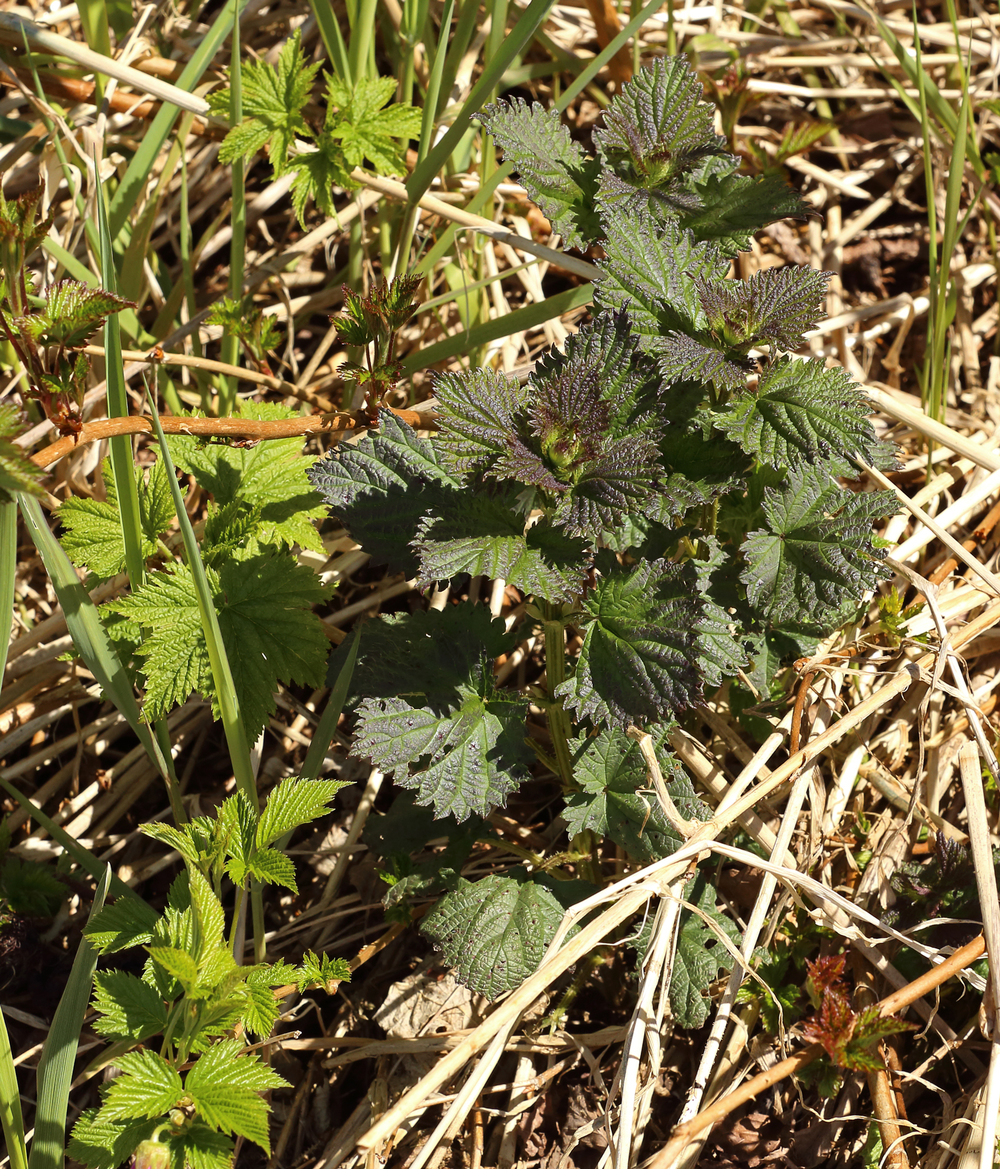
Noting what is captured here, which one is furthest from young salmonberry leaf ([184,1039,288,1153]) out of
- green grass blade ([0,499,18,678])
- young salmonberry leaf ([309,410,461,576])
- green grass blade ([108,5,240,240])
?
green grass blade ([108,5,240,240])

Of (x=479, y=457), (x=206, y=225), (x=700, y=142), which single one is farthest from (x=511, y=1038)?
(x=206, y=225)

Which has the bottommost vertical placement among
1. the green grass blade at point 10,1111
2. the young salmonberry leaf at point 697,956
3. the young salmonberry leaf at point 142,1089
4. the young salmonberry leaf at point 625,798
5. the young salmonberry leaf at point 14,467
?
the young salmonberry leaf at point 697,956

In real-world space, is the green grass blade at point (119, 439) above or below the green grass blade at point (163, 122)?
below

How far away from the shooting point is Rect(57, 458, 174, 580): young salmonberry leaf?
6.56 feet

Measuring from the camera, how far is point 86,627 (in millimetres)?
1858

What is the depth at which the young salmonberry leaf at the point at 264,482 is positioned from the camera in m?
2.07

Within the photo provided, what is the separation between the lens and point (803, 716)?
2.20 metres

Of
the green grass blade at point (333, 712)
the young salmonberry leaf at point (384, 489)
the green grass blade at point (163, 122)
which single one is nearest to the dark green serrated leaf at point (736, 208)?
the young salmonberry leaf at point (384, 489)

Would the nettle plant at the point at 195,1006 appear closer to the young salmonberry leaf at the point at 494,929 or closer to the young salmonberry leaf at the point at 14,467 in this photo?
the young salmonberry leaf at the point at 494,929

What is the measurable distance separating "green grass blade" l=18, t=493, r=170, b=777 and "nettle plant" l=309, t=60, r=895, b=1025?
17.4 inches

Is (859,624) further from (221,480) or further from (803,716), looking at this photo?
(221,480)

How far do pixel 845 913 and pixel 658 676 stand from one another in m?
0.71

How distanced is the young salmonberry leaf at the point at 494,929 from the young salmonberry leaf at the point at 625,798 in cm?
18

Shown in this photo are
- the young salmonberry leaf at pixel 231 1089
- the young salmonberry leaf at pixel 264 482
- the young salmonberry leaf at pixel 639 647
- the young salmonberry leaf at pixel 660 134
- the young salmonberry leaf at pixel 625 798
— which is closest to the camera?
the young salmonberry leaf at pixel 231 1089
